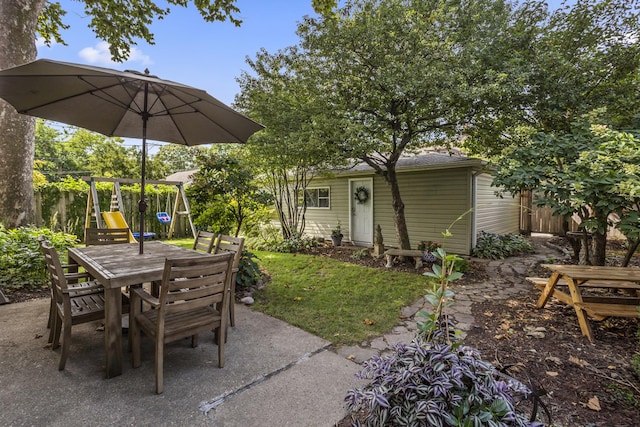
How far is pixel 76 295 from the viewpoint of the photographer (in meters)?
2.83

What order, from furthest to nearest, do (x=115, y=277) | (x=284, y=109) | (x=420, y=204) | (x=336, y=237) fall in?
(x=336, y=237), (x=420, y=204), (x=284, y=109), (x=115, y=277)

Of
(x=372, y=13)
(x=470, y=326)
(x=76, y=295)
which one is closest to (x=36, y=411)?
(x=76, y=295)

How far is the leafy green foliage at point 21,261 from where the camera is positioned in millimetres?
4266

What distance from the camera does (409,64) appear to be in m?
4.88

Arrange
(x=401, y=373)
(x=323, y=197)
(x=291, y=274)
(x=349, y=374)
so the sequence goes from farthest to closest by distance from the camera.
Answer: (x=323, y=197)
(x=291, y=274)
(x=349, y=374)
(x=401, y=373)

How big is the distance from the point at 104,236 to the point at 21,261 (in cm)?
125

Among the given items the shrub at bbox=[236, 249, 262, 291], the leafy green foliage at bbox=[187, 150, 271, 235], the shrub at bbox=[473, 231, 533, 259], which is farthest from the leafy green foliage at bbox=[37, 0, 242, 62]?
the shrub at bbox=[473, 231, 533, 259]

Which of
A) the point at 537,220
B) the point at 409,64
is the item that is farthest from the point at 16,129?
the point at 537,220

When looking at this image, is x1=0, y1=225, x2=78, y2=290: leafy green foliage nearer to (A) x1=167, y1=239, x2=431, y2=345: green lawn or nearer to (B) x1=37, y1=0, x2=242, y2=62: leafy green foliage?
(A) x1=167, y1=239, x2=431, y2=345: green lawn

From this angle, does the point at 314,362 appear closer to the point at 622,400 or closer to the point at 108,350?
the point at 108,350

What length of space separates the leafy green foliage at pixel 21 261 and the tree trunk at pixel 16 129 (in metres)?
0.42

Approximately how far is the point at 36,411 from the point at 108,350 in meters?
0.47

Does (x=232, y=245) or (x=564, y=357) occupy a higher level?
(x=232, y=245)

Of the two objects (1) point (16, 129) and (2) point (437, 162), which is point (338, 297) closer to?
(2) point (437, 162)
